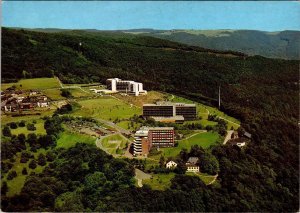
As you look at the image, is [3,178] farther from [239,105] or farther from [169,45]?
[169,45]

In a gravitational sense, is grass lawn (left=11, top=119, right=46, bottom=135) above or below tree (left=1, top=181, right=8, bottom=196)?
above

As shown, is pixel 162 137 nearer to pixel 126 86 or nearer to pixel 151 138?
pixel 151 138

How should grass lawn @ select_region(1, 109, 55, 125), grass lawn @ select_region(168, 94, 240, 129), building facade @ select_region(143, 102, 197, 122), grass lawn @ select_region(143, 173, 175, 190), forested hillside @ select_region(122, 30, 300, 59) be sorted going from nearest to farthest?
grass lawn @ select_region(143, 173, 175, 190) < grass lawn @ select_region(1, 109, 55, 125) < building facade @ select_region(143, 102, 197, 122) < grass lawn @ select_region(168, 94, 240, 129) < forested hillside @ select_region(122, 30, 300, 59)

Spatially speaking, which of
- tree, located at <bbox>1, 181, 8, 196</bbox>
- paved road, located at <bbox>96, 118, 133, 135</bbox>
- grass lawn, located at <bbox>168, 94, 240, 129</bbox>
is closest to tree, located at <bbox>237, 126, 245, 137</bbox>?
grass lawn, located at <bbox>168, 94, 240, 129</bbox>

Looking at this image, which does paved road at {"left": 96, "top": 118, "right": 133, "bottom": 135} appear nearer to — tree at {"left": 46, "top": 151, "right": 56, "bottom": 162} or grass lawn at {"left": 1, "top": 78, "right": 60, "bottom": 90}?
tree at {"left": 46, "top": 151, "right": 56, "bottom": 162}

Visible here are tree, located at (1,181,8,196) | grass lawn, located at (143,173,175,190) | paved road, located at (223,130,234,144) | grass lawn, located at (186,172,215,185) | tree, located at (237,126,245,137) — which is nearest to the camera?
tree, located at (1,181,8,196)

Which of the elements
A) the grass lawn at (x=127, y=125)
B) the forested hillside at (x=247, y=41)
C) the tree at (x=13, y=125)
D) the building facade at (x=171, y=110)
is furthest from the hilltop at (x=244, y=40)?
the tree at (x=13, y=125)

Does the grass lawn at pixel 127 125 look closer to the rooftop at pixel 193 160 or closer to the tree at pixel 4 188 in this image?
the rooftop at pixel 193 160

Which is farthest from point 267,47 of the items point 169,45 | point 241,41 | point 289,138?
point 289,138
